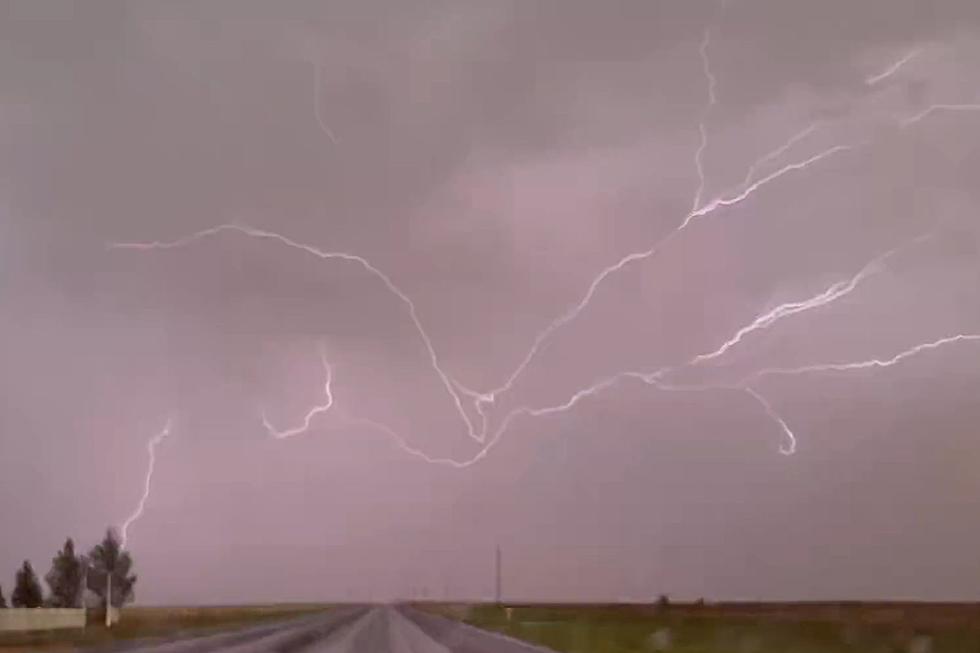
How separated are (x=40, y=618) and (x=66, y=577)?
1.76 ft

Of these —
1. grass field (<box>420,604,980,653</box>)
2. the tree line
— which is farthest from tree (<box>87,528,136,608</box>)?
grass field (<box>420,604,980,653</box>)

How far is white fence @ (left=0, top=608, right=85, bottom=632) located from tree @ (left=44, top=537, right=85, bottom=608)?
0.34 ft

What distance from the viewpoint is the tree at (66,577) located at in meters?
11.8

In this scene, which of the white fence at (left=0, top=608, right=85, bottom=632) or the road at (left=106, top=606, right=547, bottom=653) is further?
the road at (left=106, top=606, right=547, bottom=653)

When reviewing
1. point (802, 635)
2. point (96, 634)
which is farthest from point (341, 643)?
point (802, 635)

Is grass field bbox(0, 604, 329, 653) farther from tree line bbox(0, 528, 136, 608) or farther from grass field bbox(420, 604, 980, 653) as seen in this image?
grass field bbox(420, 604, 980, 653)

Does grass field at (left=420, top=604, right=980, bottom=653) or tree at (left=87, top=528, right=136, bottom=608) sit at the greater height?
tree at (left=87, top=528, right=136, bottom=608)

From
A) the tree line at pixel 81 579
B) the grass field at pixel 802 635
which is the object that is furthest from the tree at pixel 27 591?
the grass field at pixel 802 635

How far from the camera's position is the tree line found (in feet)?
38.8

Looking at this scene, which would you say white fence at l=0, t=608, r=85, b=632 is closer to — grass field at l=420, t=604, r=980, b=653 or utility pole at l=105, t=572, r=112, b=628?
utility pole at l=105, t=572, r=112, b=628

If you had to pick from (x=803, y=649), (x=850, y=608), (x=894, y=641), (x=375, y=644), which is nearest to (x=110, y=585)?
(x=375, y=644)

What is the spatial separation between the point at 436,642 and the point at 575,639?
9.64 feet

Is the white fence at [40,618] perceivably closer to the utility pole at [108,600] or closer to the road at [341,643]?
the utility pole at [108,600]

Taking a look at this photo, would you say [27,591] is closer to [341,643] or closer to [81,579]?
[81,579]
